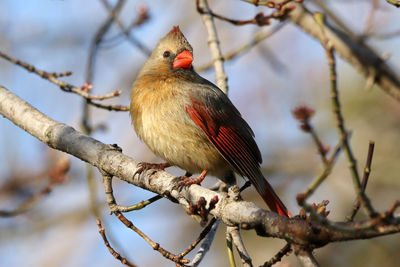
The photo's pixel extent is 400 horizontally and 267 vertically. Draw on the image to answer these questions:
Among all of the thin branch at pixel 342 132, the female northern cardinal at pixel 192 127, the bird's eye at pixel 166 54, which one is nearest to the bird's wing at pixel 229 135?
the female northern cardinal at pixel 192 127

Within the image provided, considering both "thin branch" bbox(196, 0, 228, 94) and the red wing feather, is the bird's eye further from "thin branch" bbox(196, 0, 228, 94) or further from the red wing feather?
the red wing feather

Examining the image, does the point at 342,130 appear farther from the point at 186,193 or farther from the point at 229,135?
the point at 229,135

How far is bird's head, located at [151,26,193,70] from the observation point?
4.35 metres

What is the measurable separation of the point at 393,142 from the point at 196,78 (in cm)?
350

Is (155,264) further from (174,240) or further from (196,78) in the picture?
(196,78)

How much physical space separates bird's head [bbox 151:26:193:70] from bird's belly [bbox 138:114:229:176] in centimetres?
66

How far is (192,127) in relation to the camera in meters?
3.89

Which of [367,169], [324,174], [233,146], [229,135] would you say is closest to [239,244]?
[324,174]

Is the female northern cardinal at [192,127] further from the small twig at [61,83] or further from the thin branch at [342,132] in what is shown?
the thin branch at [342,132]

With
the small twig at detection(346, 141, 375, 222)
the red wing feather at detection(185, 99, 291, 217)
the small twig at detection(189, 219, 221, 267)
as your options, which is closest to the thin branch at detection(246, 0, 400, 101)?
the red wing feather at detection(185, 99, 291, 217)

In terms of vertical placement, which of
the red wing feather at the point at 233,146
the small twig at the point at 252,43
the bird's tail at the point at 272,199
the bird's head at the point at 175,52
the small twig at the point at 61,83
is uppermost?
the bird's head at the point at 175,52

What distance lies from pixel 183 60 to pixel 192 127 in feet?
2.31

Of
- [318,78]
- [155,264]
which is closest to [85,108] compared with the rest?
[155,264]

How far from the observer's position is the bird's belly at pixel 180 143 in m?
3.82
